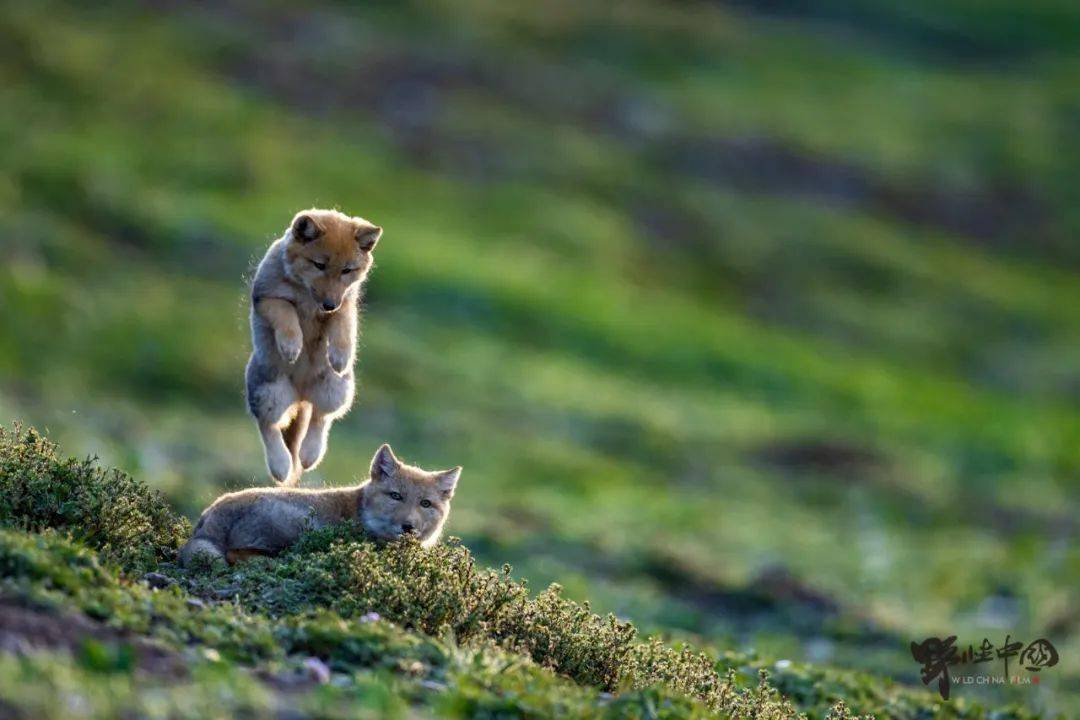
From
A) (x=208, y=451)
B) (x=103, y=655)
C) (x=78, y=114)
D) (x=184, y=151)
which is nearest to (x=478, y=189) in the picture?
(x=184, y=151)

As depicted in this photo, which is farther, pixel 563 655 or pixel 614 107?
pixel 614 107

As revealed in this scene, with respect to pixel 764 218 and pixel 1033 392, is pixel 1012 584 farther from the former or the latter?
pixel 764 218

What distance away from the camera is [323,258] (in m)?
12.6

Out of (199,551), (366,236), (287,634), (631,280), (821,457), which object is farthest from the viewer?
(631,280)

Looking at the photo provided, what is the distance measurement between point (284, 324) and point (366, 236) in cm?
109

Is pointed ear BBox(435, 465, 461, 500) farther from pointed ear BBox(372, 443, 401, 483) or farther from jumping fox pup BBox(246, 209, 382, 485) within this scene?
jumping fox pup BBox(246, 209, 382, 485)

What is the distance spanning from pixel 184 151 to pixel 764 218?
22.1 m

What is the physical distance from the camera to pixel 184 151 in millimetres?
48312

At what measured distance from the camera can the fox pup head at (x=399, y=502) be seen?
11.9 metres

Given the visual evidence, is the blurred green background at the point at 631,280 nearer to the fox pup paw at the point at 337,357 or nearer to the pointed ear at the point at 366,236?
the fox pup paw at the point at 337,357

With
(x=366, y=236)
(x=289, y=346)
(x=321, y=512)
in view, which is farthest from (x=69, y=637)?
(x=366, y=236)

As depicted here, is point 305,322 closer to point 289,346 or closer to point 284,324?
point 284,324

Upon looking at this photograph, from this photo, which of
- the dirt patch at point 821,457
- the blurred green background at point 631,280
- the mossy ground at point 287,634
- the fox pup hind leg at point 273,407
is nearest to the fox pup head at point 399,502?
the mossy ground at point 287,634

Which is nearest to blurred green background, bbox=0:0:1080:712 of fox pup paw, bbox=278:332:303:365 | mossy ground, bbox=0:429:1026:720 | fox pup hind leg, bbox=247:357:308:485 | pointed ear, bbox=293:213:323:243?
fox pup hind leg, bbox=247:357:308:485
